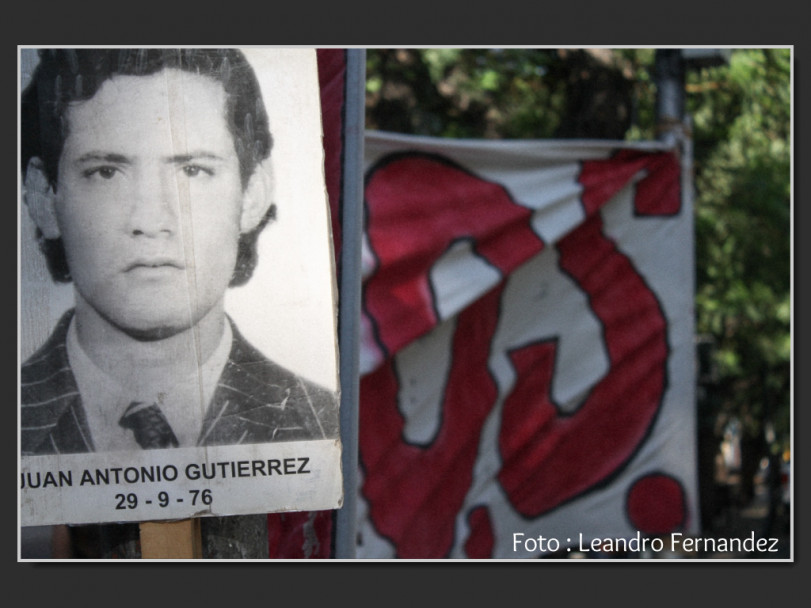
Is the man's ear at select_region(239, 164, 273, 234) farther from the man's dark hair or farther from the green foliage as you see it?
the green foliage

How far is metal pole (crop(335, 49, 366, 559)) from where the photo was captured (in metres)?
2.41

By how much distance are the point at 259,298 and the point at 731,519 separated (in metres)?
8.96

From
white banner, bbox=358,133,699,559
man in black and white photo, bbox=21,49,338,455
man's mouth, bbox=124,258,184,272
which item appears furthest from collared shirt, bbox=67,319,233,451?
white banner, bbox=358,133,699,559

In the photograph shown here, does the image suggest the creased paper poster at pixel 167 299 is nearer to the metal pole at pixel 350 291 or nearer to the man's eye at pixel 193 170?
the man's eye at pixel 193 170

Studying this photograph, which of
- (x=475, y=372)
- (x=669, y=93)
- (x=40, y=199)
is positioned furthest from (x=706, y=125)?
(x=40, y=199)

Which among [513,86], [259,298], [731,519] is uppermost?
[513,86]

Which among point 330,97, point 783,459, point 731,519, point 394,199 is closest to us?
point 330,97

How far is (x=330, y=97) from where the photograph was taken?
8.27 ft

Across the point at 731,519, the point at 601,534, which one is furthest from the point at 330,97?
the point at 731,519

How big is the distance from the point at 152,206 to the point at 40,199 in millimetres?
245

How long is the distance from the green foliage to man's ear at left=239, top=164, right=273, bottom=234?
3.49 meters

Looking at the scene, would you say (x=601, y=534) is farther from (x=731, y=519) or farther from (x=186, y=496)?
(x=731, y=519)

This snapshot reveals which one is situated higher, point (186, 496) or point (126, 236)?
point (126, 236)

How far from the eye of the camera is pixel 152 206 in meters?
2.10
